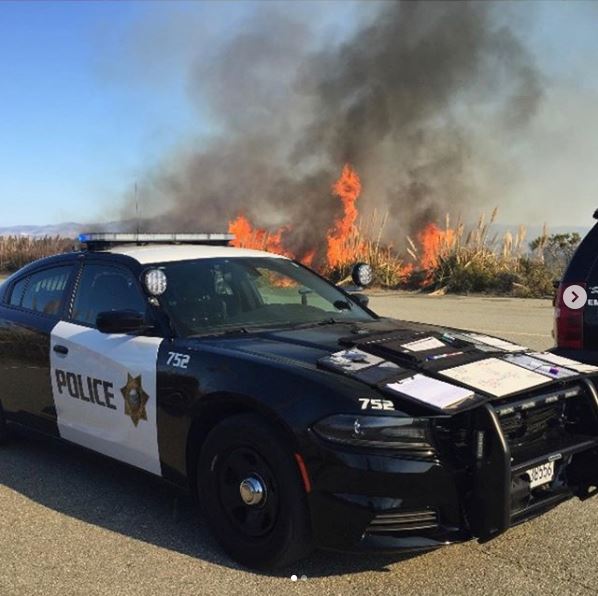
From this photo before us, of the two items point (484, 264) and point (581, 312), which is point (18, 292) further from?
point (484, 264)

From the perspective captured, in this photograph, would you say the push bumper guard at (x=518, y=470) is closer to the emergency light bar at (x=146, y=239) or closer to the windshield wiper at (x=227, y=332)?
the windshield wiper at (x=227, y=332)

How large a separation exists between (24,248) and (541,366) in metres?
27.2

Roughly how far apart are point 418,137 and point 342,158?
3.99 m

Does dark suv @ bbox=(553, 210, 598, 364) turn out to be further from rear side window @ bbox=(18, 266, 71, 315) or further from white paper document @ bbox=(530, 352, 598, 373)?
rear side window @ bbox=(18, 266, 71, 315)

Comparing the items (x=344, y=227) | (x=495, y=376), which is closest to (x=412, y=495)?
(x=495, y=376)

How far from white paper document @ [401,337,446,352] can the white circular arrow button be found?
1.43 m

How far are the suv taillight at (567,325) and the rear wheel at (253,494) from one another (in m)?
2.42

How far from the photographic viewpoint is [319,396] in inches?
128

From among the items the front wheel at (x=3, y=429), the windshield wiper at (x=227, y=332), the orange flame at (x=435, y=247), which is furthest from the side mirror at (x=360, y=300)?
the orange flame at (x=435, y=247)

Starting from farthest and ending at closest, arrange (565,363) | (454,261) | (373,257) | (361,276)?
(373,257) → (454,261) → (361,276) → (565,363)

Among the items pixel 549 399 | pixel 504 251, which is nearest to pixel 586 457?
pixel 549 399

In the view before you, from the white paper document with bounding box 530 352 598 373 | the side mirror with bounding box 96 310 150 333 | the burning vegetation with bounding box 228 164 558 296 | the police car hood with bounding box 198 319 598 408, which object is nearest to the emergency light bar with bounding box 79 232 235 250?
the side mirror with bounding box 96 310 150 333

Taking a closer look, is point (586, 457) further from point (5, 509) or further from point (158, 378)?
point (5, 509)

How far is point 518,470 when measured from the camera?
3.23 m
